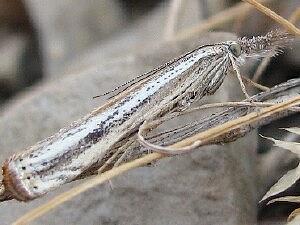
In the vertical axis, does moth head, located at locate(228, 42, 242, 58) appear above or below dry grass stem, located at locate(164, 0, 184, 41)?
above

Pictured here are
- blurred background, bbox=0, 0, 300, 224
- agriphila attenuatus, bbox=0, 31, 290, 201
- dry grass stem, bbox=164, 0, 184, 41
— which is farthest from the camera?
dry grass stem, bbox=164, 0, 184, 41

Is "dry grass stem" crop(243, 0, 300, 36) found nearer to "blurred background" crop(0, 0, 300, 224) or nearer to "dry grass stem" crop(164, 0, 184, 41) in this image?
"blurred background" crop(0, 0, 300, 224)

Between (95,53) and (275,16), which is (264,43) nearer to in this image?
(275,16)

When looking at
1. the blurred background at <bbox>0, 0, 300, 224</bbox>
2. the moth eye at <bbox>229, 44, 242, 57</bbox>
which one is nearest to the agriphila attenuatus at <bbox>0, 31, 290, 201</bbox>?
the moth eye at <bbox>229, 44, 242, 57</bbox>

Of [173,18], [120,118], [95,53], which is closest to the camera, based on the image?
[120,118]

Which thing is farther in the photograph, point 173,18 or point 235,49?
point 173,18

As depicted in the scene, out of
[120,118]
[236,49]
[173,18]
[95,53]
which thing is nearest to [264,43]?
[236,49]

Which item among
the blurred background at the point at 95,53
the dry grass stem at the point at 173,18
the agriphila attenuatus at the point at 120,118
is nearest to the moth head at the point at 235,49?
the agriphila attenuatus at the point at 120,118
